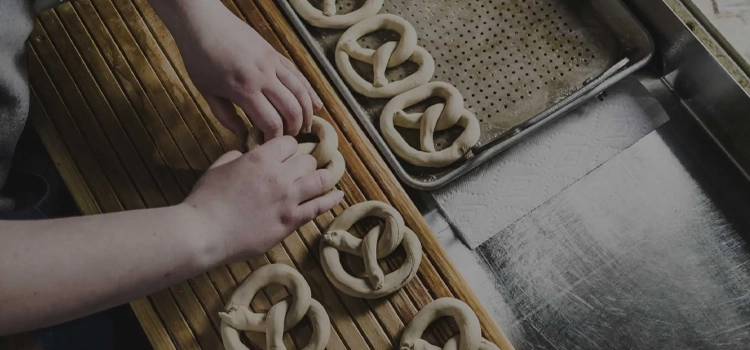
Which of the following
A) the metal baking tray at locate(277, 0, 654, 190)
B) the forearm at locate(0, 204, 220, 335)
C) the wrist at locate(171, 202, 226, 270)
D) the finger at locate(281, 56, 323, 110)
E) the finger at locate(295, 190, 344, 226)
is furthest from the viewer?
the metal baking tray at locate(277, 0, 654, 190)

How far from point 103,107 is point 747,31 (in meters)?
1.17

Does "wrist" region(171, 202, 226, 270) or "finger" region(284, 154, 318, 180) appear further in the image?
"finger" region(284, 154, 318, 180)

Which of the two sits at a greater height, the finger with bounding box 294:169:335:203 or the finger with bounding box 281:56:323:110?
the finger with bounding box 281:56:323:110

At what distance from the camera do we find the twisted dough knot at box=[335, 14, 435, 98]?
1162 millimetres

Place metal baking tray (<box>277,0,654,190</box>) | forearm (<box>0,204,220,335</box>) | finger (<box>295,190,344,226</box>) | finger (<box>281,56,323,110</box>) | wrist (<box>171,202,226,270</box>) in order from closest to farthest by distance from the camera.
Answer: forearm (<box>0,204,220,335</box>) → wrist (<box>171,202,226,270</box>) → finger (<box>295,190,344,226</box>) → finger (<box>281,56,323,110</box>) → metal baking tray (<box>277,0,654,190</box>)

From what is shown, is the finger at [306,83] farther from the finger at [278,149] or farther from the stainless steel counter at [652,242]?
the stainless steel counter at [652,242]

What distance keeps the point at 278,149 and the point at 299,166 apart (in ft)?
0.13

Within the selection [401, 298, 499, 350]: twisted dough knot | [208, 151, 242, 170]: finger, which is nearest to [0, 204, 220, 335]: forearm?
[208, 151, 242, 170]: finger

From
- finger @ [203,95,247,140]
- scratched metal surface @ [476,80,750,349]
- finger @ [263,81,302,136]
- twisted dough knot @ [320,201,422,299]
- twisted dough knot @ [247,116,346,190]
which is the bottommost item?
scratched metal surface @ [476,80,750,349]

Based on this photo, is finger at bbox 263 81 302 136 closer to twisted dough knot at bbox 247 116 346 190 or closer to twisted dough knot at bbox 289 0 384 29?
twisted dough knot at bbox 247 116 346 190

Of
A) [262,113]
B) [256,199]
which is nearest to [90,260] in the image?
[256,199]

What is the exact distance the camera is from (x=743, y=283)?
1.07 m

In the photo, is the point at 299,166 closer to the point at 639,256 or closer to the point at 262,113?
the point at 262,113

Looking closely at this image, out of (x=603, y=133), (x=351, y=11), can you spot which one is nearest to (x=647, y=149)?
(x=603, y=133)
